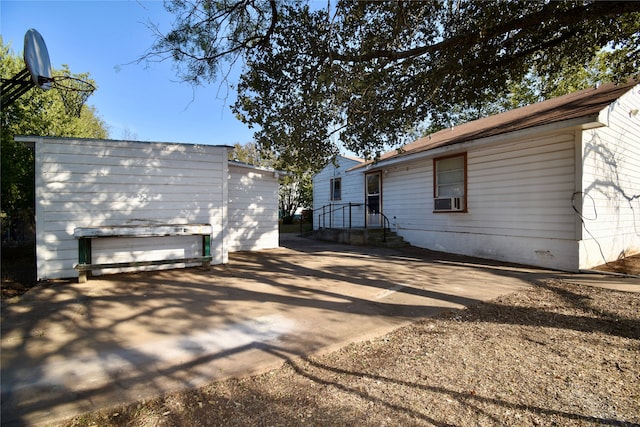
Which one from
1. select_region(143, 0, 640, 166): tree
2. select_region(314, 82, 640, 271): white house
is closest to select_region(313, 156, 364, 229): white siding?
select_region(314, 82, 640, 271): white house

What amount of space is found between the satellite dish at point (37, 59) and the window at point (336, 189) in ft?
39.4

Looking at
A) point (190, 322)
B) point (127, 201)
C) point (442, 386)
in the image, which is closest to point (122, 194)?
point (127, 201)

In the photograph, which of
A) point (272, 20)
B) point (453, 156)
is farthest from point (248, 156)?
point (272, 20)

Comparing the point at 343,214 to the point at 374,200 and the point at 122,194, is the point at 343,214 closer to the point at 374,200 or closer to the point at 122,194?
the point at 374,200

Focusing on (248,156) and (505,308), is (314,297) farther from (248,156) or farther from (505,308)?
(248,156)

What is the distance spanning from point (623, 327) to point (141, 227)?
7.60m

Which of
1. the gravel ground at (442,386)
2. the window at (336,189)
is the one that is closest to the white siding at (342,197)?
the window at (336,189)

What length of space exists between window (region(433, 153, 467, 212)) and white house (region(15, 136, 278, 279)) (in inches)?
252

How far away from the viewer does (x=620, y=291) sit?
16.0 feet

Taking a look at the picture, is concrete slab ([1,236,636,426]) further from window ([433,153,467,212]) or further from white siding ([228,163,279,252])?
white siding ([228,163,279,252])

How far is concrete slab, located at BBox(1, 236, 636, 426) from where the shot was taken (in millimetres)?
2397

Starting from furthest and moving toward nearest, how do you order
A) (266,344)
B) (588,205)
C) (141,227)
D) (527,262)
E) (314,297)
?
(527,262), (588,205), (141,227), (314,297), (266,344)

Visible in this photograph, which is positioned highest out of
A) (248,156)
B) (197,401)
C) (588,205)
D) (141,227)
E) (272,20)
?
(248,156)

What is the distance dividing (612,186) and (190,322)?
9866mm
